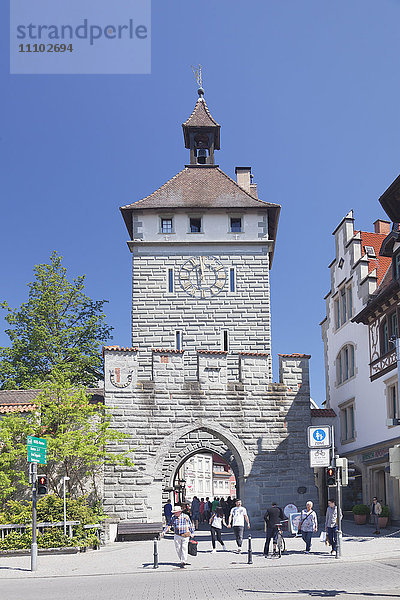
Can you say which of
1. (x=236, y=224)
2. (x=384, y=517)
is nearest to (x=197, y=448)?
(x=384, y=517)

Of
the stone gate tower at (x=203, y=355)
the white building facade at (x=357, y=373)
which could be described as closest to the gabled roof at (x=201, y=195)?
the stone gate tower at (x=203, y=355)

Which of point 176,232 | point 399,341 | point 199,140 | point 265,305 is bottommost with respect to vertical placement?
point 399,341

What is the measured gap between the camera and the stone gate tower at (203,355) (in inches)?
1014

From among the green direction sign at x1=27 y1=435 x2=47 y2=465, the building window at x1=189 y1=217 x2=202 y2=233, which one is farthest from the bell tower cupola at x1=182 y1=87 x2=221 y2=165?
the green direction sign at x1=27 y1=435 x2=47 y2=465

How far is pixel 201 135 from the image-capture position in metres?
39.3

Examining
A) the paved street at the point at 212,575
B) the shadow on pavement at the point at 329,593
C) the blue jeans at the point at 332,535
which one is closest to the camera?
the shadow on pavement at the point at 329,593

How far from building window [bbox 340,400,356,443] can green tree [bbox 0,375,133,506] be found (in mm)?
10188

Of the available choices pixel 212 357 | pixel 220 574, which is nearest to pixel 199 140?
pixel 212 357

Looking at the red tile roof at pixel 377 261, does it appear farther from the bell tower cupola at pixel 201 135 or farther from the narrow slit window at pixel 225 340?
the bell tower cupola at pixel 201 135

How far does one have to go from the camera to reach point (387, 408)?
26.9m

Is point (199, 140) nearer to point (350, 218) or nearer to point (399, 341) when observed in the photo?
point (350, 218)

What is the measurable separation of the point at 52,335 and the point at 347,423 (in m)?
16.0

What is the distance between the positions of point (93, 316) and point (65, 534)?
803 inches

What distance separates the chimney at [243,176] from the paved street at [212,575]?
21.9 meters
